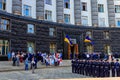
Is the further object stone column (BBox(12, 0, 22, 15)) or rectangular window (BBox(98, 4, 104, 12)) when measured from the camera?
rectangular window (BBox(98, 4, 104, 12))

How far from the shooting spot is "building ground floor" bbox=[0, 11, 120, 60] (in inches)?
1533

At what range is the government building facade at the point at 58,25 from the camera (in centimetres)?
3966

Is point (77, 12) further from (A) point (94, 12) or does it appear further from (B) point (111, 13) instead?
(B) point (111, 13)

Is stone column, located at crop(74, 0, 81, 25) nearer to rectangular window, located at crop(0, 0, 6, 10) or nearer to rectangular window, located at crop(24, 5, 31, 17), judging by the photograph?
rectangular window, located at crop(24, 5, 31, 17)

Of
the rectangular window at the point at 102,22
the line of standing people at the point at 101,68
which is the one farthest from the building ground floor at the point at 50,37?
the line of standing people at the point at 101,68

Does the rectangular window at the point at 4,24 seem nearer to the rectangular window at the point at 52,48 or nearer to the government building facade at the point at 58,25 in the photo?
the government building facade at the point at 58,25

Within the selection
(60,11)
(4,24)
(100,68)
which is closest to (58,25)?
(60,11)

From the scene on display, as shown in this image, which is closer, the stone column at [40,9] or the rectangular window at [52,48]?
the stone column at [40,9]

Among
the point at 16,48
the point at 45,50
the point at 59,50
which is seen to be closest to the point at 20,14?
the point at 16,48

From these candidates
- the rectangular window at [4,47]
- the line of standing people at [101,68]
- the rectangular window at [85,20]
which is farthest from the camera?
the rectangular window at [85,20]

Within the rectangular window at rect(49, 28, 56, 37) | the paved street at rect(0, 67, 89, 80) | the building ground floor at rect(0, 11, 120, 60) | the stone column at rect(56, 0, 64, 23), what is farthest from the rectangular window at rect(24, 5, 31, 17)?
the paved street at rect(0, 67, 89, 80)

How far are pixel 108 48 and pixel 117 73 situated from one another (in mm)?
34314

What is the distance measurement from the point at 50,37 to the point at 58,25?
10.8 feet

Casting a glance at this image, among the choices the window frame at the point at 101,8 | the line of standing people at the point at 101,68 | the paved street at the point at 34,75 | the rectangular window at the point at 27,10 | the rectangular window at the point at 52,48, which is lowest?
the paved street at the point at 34,75
